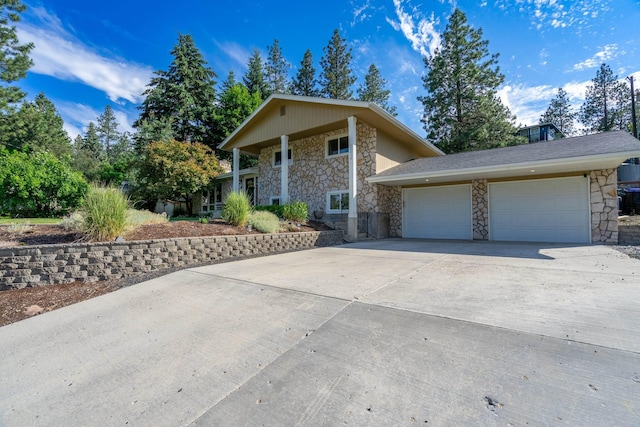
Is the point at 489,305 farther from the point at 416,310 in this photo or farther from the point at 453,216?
the point at 453,216

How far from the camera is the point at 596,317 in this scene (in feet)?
8.36

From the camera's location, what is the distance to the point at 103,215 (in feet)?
16.4

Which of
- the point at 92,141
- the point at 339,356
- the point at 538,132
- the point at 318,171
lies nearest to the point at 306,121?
the point at 318,171

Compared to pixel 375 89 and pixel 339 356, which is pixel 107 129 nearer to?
pixel 375 89

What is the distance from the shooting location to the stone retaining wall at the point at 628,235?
25.5ft

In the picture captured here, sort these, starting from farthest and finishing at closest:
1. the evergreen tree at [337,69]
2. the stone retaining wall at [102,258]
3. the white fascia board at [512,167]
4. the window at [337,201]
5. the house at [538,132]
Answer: the evergreen tree at [337,69], the house at [538,132], the window at [337,201], the white fascia board at [512,167], the stone retaining wall at [102,258]

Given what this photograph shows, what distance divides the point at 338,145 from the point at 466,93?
1325 centimetres

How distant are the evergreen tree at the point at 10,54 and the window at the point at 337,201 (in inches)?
856

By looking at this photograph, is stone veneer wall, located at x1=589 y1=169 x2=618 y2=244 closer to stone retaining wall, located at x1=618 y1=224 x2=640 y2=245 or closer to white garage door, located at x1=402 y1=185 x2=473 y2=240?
stone retaining wall, located at x1=618 y1=224 x2=640 y2=245

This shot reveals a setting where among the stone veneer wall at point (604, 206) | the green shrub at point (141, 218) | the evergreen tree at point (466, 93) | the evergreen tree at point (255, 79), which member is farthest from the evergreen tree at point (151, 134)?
the stone veneer wall at point (604, 206)

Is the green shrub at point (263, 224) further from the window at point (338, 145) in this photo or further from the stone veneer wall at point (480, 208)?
the stone veneer wall at point (480, 208)

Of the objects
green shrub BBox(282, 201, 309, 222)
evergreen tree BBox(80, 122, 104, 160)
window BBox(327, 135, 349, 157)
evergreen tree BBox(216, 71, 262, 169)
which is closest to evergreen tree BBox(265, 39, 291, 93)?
evergreen tree BBox(216, 71, 262, 169)

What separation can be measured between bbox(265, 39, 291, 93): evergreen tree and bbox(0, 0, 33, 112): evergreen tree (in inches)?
688

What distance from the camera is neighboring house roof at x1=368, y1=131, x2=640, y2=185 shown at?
6.77 metres
